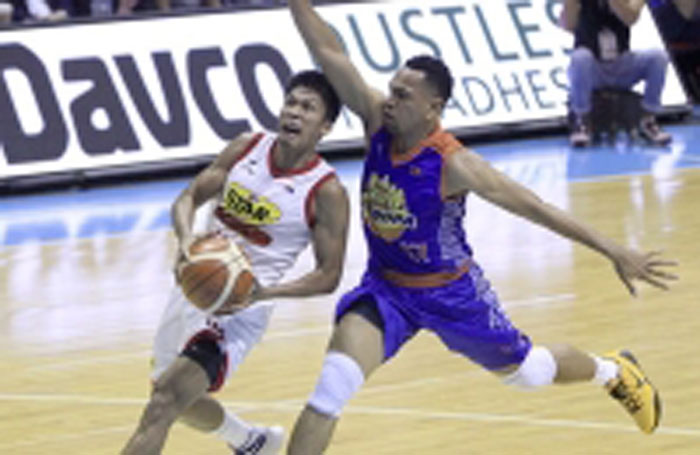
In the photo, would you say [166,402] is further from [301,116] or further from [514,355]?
[514,355]

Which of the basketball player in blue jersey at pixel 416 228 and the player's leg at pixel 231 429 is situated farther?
the player's leg at pixel 231 429

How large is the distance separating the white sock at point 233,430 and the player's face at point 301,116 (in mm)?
1126

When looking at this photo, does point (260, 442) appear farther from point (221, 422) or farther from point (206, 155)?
point (206, 155)

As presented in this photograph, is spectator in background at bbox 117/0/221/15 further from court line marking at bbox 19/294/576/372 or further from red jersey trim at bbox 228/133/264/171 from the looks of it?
red jersey trim at bbox 228/133/264/171

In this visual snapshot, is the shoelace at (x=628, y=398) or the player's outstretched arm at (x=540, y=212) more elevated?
the player's outstretched arm at (x=540, y=212)

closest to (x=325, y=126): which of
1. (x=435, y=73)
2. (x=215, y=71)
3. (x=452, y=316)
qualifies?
(x=435, y=73)

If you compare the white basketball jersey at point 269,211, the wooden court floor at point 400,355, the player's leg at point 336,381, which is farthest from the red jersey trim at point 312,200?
the wooden court floor at point 400,355

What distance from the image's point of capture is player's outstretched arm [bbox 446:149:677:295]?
19.5 ft

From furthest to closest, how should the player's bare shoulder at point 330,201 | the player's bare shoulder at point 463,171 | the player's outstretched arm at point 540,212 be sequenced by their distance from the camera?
the player's bare shoulder at point 330,201 → the player's bare shoulder at point 463,171 → the player's outstretched arm at point 540,212

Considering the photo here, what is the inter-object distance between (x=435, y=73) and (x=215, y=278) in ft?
3.77

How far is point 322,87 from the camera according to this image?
656 centimetres

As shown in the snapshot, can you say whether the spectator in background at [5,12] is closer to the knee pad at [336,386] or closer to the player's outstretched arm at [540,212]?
the player's outstretched arm at [540,212]

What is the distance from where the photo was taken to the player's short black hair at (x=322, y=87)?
654cm

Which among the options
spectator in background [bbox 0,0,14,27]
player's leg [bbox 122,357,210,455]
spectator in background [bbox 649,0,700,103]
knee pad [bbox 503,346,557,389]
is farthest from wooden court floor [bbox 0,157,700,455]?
spectator in background [bbox 649,0,700,103]
